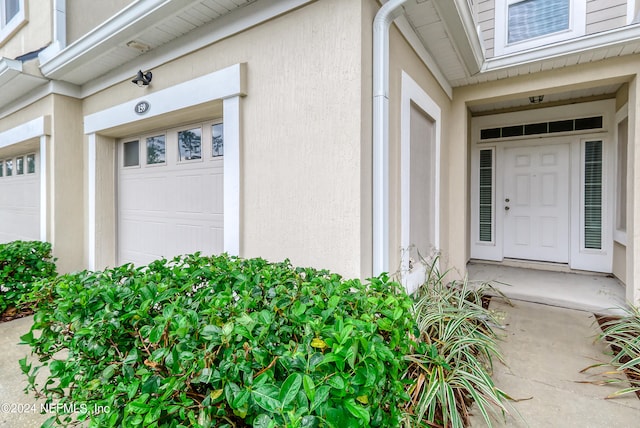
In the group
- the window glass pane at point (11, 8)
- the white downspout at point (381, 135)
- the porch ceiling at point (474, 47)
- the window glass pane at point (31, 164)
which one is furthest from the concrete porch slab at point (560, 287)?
the window glass pane at point (11, 8)

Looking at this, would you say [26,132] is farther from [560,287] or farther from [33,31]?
[560,287]

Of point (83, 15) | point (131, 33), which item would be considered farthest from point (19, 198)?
point (131, 33)

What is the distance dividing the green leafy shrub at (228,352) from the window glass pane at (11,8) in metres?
6.08

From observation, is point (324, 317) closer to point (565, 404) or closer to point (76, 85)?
point (565, 404)

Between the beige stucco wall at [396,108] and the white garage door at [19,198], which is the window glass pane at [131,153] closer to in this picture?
the white garage door at [19,198]

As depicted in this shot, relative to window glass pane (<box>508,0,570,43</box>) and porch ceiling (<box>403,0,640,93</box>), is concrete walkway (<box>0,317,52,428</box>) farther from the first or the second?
window glass pane (<box>508,0,570,43</box>)

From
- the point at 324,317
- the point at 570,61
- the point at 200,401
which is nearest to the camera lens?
the point at 200,401

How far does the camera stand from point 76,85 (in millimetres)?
4406

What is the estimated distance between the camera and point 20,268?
12.5ft

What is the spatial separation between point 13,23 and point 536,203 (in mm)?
9020

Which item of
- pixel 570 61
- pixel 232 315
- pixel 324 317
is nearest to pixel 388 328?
pixel 324 317

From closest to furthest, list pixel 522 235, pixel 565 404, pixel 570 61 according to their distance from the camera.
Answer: pixel 565 404 < pixel 570 61 < pixel 522 235

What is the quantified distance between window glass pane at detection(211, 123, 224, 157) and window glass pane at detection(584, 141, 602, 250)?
5.43 meters

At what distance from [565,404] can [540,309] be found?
1.94m
